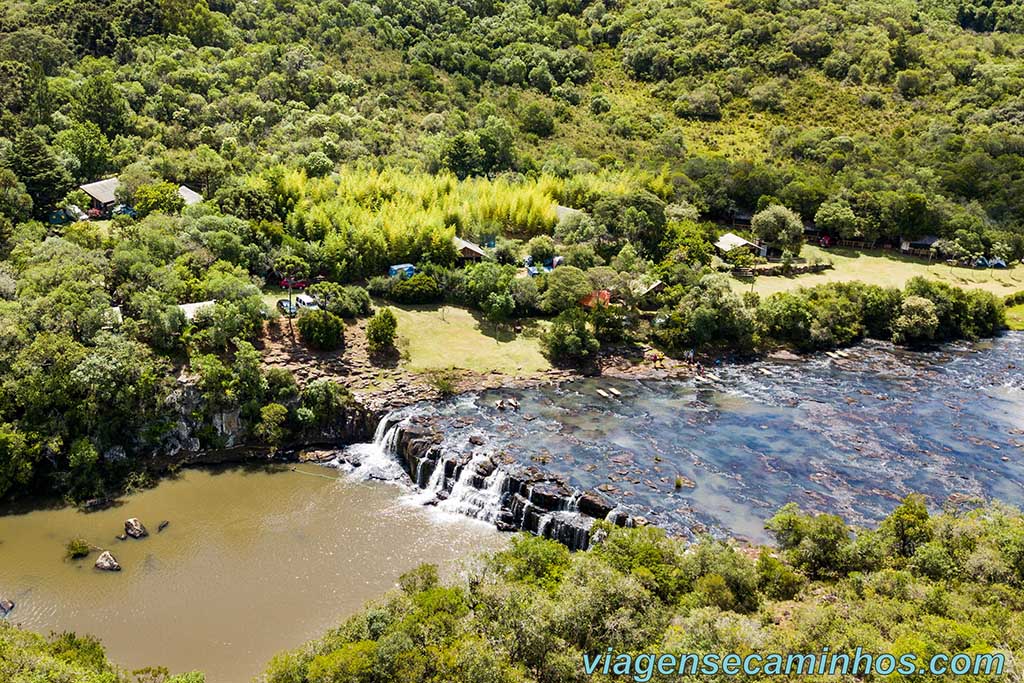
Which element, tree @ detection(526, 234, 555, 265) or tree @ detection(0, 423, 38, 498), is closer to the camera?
tree @ detection(0, 423, 38, 498)

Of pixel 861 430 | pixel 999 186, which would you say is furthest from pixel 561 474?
pixel 999 186

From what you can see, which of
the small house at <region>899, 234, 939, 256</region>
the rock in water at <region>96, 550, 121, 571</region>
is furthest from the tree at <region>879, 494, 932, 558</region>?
the small house at <region>899, 234, 939, 256</region>

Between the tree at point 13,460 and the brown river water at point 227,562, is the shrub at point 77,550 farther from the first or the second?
the tree at point 13,460

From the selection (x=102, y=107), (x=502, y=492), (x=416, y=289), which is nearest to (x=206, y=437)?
(x=502, y=492)

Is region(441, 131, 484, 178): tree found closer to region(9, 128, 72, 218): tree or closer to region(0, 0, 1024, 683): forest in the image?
region(0, 0, 1024, 683): forest

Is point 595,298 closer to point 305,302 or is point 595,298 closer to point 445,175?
point 305,302
